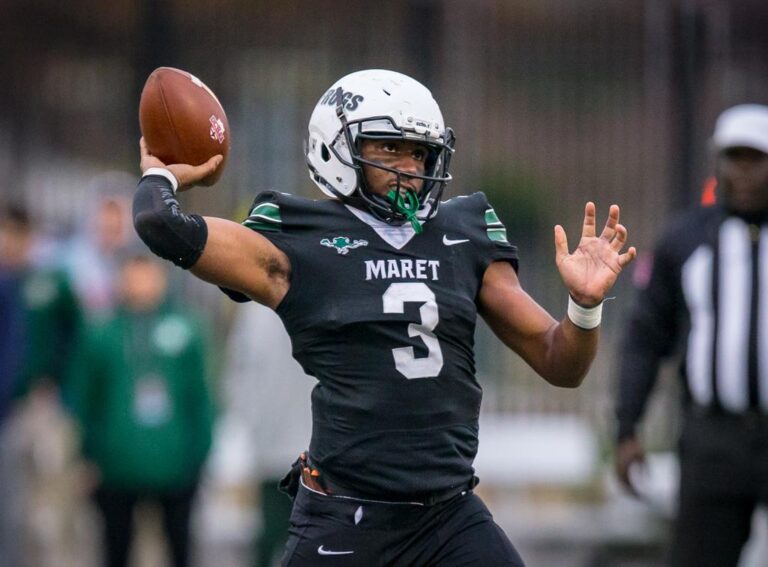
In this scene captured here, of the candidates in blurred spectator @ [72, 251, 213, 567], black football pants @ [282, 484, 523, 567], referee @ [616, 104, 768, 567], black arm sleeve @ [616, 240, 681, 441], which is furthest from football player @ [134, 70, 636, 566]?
blurred spectator @ [72, 251, 213, 567]

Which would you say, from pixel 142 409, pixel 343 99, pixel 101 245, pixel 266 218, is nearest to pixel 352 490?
pixel 266 218

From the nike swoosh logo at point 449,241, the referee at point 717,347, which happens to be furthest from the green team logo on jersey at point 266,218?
the referee at point 717,347

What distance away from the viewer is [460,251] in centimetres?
436

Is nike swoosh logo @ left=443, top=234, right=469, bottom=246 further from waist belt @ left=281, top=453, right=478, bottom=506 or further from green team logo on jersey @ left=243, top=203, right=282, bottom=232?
waist belt @ left=281, top=453, right=478, bottom=506

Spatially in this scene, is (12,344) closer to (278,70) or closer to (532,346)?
(278,70)

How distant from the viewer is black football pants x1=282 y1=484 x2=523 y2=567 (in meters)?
4.13

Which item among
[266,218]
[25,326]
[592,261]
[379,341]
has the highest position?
[266,218]

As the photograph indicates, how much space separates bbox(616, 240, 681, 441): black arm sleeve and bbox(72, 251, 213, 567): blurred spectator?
7.18 ft

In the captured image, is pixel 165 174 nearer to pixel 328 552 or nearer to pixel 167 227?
pixel 167 227

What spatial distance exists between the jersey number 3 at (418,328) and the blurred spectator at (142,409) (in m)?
3.43

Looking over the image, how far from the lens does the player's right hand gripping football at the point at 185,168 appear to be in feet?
14.1

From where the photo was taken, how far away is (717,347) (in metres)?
5.93

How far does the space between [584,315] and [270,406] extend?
3174 millimetres

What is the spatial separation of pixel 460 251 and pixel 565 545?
16.6 ft
